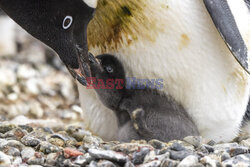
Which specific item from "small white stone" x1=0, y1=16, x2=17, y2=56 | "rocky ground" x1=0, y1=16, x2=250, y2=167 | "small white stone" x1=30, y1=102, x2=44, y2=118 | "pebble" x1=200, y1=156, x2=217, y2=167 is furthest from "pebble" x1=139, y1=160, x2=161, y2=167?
"small white stone" x1=0, y1=16, x2=17, y2=56

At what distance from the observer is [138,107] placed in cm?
194

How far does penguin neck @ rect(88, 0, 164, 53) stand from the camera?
182 cm

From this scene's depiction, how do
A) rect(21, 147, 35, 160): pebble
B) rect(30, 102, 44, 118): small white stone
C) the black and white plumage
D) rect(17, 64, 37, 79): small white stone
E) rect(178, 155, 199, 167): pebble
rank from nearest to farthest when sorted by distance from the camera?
rect(178, 155, 199, 167): pebble
rect(21, 147, 35, 160): pebble
the black and white plumage
rect(30, 102, 44, 118): small white stone
rect(17, 64, 37, 79): small white stone

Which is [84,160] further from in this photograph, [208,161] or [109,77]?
[109,77]

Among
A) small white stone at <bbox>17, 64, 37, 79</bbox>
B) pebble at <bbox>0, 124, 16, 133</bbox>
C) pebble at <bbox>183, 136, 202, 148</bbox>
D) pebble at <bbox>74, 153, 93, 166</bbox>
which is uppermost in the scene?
pebble at <bbox>74, 153, 93, 166</bbox>

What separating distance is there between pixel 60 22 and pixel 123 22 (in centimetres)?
32

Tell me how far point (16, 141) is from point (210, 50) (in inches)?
31.5

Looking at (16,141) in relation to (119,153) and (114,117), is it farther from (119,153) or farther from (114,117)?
(114,117)

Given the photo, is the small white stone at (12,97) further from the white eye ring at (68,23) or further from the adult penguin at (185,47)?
the white eye ring at (68,23)

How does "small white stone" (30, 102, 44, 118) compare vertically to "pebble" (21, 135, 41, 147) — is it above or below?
below

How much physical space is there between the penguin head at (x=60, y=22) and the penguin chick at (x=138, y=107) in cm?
17

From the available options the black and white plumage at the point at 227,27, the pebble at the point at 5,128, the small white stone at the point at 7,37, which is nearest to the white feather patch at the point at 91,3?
the black and white plumage at the point at 227,27

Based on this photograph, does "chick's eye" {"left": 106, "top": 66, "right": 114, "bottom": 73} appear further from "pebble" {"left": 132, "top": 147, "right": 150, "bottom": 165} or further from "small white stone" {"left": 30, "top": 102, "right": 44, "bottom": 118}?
"small white stone" {"left": 30, "top": 102, "right": 44, "bottom": 118}

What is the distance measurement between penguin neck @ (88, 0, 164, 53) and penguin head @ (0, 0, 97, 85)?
14cm
